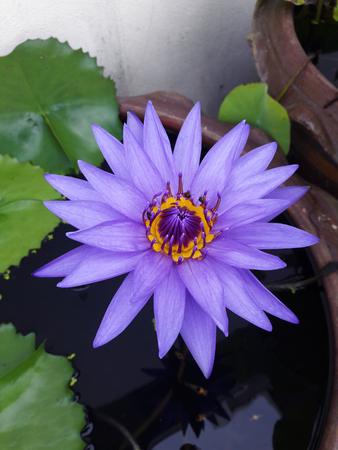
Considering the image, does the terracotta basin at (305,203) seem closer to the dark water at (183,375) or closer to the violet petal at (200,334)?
the dark water at (183,375)

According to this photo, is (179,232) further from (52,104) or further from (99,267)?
(52,104)

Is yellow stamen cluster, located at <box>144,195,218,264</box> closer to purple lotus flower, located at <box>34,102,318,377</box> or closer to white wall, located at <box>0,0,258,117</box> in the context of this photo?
purple lotus flower, located at <box>34,102,318,377</box>

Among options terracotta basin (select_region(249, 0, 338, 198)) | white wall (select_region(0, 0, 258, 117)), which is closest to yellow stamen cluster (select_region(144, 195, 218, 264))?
terracotta basin (select_region(249, 0, 338, 198))

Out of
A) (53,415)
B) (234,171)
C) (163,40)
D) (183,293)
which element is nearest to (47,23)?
(163,40)

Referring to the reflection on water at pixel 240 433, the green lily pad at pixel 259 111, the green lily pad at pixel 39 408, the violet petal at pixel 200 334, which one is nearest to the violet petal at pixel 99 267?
the violet petal at pixel 200 334

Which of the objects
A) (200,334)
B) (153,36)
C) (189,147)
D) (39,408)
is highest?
(153,36)

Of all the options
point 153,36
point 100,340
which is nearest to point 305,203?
point 100,340

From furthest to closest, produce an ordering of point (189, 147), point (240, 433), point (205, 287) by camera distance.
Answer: point (240, 433) → point (189, 147) → point (205, 287)

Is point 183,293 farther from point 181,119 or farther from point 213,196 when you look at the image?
point 181,119
